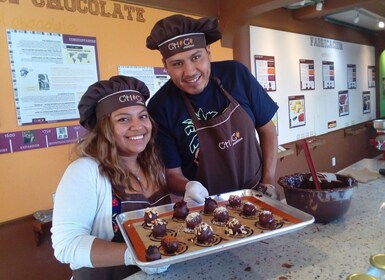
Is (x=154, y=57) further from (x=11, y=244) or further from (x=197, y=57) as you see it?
(x=11, y=244)

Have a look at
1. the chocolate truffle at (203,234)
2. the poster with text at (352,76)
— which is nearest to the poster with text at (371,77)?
the poster with text at (352,76)

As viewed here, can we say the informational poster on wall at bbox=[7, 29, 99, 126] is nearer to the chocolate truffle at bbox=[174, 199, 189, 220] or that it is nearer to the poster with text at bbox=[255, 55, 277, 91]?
the chocolate truffle at bbox=[174, 199, 189, 220]

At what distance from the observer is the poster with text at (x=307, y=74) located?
438cm

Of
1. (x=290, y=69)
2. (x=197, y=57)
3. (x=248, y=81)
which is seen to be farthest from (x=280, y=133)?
(x=197, y=57)

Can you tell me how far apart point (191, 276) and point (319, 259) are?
0.35 metres

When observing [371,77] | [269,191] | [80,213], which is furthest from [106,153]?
[371,77]

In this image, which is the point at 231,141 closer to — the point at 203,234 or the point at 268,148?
the point at 268,148

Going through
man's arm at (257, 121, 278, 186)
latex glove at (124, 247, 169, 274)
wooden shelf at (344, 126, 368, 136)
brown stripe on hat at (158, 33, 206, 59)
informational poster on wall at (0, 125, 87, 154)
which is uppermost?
brown stripe on hat at (158, 33, 206, 59)

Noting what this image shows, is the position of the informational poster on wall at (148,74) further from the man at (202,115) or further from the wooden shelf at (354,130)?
the wooden shelf at (354,130)

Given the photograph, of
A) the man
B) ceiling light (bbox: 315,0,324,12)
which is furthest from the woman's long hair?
ceiling light (bbox: 315,0,324,12)

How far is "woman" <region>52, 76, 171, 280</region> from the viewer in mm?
1027

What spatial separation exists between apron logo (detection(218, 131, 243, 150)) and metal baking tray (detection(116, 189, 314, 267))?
23cm

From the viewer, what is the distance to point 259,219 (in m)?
1.01

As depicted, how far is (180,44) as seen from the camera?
4.40 feet
